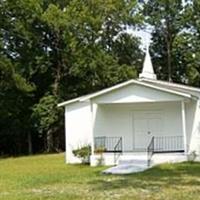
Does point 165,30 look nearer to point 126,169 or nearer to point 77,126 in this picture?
point 77,126

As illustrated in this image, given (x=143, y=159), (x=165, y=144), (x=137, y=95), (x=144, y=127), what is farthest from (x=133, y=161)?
(x=144, y=127)

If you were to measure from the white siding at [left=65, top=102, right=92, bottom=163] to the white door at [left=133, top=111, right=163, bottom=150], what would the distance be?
2.44 m

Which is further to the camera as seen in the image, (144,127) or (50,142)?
(50,142)

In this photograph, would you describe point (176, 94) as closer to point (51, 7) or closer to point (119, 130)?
point (119, 130)

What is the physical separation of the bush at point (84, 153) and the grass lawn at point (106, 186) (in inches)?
205

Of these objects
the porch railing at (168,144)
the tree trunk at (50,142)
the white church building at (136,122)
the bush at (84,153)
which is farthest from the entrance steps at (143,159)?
the tree trunk at (50,142)

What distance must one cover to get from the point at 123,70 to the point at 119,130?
14742mm

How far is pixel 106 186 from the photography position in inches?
598

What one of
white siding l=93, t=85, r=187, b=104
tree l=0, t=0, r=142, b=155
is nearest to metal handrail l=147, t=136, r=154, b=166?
white siding l=93, t=85, r=187, b=104

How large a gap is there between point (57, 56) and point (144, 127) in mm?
18066

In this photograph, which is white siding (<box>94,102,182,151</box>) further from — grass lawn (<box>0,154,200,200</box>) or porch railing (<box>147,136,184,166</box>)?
grass lawn (<box>0,154,200,200</box>)

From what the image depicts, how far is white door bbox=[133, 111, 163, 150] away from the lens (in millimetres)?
26672

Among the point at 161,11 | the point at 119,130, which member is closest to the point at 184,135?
the point at 119,130

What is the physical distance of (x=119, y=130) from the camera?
2675 centimetres
